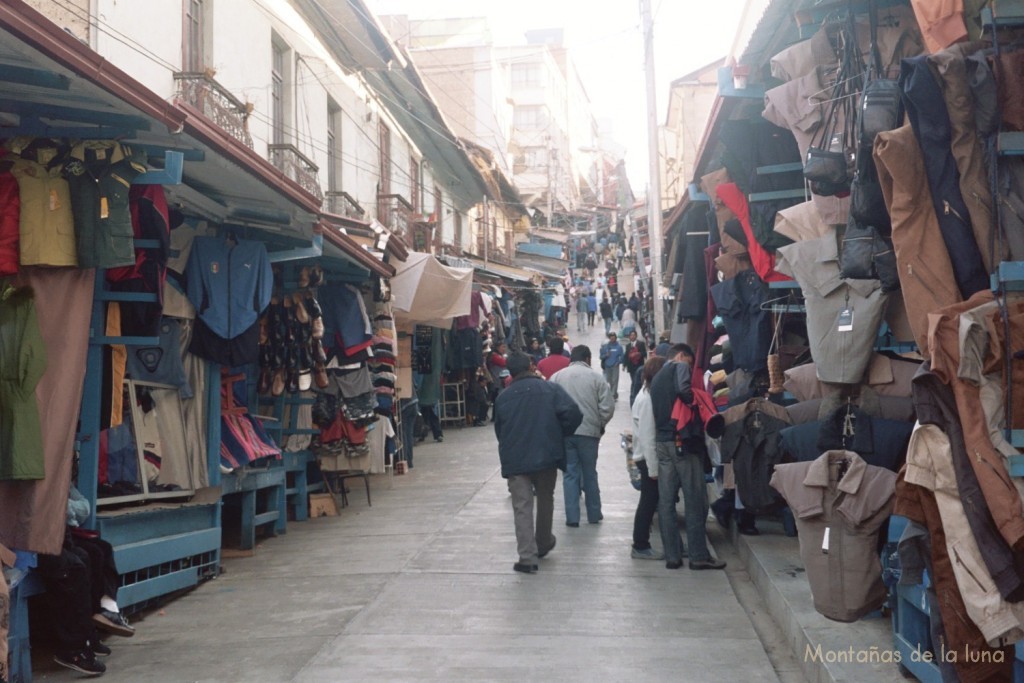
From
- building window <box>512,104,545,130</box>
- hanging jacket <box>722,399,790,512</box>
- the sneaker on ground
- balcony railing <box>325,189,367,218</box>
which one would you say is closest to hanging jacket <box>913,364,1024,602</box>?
hanging jacket <box>722,399,790,512</box>

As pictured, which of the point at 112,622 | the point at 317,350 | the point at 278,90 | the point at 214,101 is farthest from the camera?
the point at 278,90

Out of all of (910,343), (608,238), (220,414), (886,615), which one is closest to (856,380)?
(910,343)

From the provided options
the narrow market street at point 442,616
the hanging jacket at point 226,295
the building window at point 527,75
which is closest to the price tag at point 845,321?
the narrow market street at point 442,616

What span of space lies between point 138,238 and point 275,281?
341cm

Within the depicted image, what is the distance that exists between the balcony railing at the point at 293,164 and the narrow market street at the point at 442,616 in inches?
227

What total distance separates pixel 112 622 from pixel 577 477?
5.55 m

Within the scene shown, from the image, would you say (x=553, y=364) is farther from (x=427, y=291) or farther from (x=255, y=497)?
(x=255, y=497)

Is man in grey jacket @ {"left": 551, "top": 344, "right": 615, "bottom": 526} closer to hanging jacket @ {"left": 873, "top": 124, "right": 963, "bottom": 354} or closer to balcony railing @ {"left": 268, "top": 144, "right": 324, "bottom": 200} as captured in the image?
balcony railing @ {"left": 268, "top": 144, "right": 324, "bottom": 200}

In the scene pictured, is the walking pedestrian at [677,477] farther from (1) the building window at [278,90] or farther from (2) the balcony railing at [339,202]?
(2) the balcony railing at [339,202]

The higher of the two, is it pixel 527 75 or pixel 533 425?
pixel 527 75

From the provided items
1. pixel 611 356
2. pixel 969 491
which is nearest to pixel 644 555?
pixel 969 491

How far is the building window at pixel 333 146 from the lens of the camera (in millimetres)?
17953

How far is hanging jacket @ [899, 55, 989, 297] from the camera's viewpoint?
4230 millimetres

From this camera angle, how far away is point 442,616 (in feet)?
23.6
